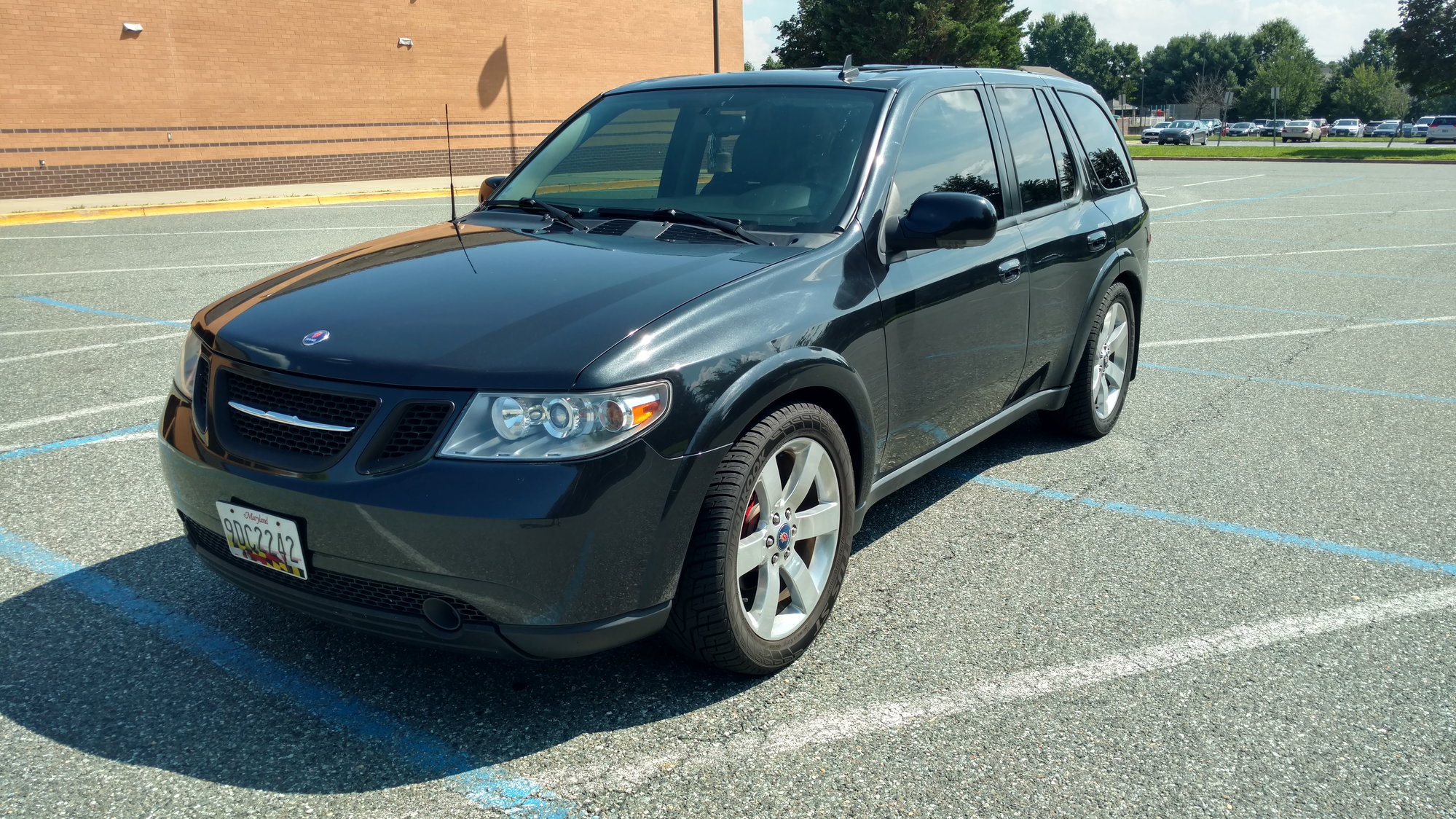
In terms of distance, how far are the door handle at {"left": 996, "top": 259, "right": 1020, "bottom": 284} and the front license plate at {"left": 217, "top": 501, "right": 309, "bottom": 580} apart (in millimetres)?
2681

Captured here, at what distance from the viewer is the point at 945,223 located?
11.6 feet

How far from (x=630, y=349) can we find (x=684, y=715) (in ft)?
3.34

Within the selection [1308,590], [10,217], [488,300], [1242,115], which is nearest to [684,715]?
[488,300]

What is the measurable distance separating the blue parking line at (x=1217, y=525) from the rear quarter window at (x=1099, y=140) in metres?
1.60

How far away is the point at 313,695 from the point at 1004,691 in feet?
6.26

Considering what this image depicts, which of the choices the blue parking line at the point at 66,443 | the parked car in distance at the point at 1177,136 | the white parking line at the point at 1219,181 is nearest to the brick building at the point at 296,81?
the white parking line at the point at 1219,181

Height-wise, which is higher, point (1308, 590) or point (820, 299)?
point (820, 299)

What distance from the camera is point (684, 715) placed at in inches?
118

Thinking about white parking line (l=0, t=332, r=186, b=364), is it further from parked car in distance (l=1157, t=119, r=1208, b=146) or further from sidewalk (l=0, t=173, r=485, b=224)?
parked car in distance (l=1157, t=119, r=1208, b=146)

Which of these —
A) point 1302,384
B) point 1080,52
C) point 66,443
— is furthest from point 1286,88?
point 66,443

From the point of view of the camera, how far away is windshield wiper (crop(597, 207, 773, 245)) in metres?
3.56

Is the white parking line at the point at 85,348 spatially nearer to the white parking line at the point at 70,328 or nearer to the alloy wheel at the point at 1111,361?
the white parking line at the point at 70,328

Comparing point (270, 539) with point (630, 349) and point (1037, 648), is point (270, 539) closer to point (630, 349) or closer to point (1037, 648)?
point (630, 349)

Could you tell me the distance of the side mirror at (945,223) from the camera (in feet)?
11.6
